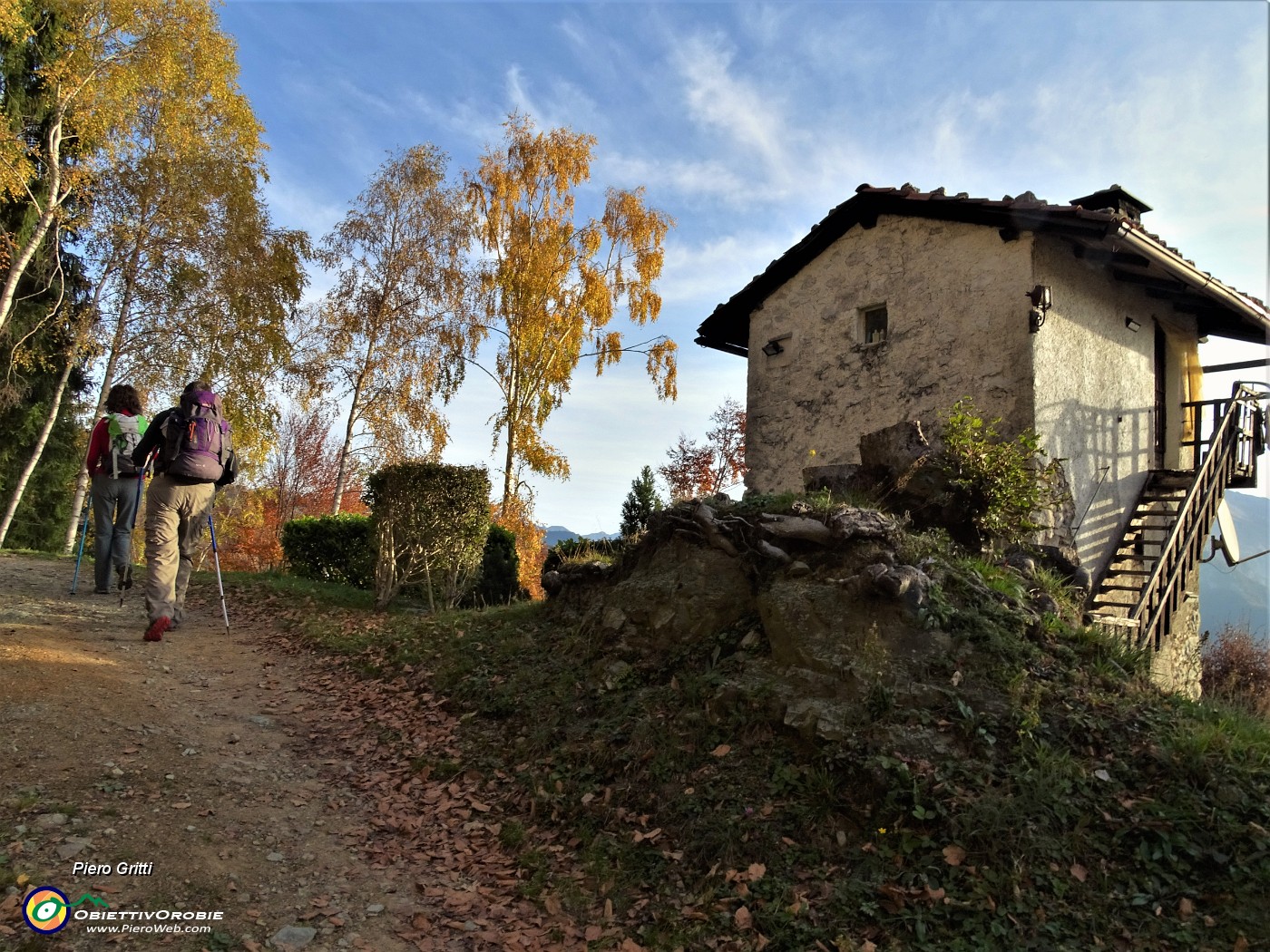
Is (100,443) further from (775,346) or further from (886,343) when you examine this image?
(886,343)

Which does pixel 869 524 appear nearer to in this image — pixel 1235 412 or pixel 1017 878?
pixel 1017 878

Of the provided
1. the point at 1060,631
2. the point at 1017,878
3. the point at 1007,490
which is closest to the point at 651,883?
the point at 1017,878

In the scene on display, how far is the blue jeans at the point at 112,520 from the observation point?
802 centimetres

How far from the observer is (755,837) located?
3.96 metres

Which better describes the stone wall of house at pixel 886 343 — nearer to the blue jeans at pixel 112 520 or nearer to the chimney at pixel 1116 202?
the chimney at pixel 1116 202

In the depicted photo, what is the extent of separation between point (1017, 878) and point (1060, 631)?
2.40m

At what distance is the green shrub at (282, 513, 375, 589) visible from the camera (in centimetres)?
1139

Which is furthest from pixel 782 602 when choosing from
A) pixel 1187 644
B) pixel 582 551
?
pixel 1187 644

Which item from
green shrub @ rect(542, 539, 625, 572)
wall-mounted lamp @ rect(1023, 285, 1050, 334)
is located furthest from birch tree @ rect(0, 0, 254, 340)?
wall-mounted lamp @ rect(1023, 285, 1050, 334)

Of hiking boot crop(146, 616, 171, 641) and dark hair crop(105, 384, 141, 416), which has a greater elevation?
dark hair crop(105, 384, 141, 416)

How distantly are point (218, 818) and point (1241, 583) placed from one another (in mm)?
95606

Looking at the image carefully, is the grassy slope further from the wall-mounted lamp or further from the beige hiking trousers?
the wall-mounted lamp

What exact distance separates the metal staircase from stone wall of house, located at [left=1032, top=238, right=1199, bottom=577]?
1.00 ft

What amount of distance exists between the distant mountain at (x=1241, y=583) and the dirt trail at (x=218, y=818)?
4.56 metres
